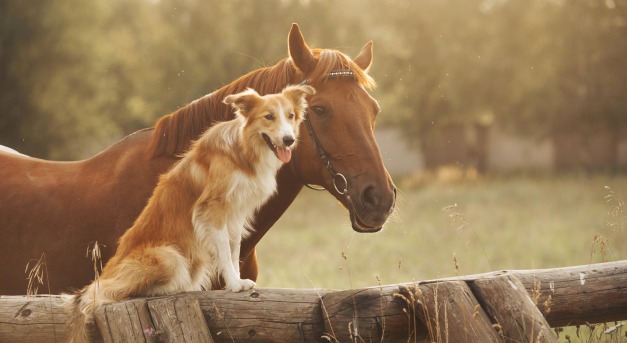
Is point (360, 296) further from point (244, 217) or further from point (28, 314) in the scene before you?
point (28, 314)

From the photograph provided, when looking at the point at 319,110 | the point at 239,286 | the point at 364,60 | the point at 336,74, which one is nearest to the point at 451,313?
the point at 239,286

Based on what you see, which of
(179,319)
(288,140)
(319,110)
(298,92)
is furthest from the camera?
(319,110)

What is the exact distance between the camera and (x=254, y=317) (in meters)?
4.31

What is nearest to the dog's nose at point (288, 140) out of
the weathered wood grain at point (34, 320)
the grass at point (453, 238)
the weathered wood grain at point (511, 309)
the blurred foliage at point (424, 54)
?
the weathered wood grain at point (511, 309)

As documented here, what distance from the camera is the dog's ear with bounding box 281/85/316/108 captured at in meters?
4.85

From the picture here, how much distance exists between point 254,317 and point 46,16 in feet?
68.0

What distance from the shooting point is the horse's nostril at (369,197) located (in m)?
4.96

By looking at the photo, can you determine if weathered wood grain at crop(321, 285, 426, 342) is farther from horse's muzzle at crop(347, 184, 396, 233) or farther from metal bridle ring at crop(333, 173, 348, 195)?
metal bridle ring at crop(333, 173, 348, 195)

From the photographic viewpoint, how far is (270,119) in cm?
461

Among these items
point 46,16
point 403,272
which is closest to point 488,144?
point 46,16

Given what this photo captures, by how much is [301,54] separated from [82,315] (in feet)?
7.35

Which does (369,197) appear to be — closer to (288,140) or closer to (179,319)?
(288,140)

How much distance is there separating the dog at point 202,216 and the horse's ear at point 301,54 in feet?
2.73

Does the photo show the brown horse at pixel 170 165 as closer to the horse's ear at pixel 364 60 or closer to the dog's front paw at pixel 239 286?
the horse's ear at pixel 364 60
